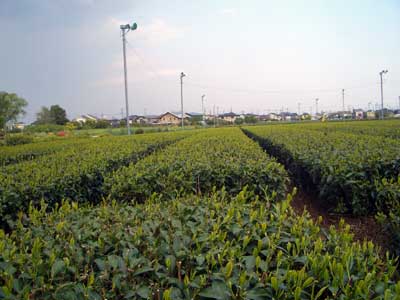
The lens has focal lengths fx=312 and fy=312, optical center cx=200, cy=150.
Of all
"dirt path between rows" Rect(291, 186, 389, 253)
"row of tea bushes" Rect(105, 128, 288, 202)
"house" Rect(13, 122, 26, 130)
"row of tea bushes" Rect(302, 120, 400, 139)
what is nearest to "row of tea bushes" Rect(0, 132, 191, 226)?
"row of tea bushes" Rect(105, 128, 288, 202)

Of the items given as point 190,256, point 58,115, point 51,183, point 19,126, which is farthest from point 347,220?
point 58,115

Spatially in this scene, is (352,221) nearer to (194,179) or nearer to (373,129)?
(194,179)

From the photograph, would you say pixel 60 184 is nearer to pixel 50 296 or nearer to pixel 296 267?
pixel 50 296

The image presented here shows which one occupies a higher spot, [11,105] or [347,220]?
[11,105]

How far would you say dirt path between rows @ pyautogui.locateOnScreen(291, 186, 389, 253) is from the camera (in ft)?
13.9

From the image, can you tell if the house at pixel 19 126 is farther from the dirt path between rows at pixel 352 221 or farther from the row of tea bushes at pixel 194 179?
the row of tea bushes at pixel 194 179

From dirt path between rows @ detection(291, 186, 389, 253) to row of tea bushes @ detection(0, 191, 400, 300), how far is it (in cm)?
235

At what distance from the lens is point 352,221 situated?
5.45m

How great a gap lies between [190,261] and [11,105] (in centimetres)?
6910

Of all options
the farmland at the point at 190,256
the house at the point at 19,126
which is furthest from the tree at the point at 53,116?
the farmland at the point at 190,256

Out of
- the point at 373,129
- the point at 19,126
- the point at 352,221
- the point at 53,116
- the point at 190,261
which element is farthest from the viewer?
the point at 53,116

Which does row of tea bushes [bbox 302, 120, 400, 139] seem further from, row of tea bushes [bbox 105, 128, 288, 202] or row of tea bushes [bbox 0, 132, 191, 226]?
row of tea bushes [bbox 0, 132, 191, 226]

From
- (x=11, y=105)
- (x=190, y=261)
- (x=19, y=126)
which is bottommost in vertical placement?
(x=190, y=261)

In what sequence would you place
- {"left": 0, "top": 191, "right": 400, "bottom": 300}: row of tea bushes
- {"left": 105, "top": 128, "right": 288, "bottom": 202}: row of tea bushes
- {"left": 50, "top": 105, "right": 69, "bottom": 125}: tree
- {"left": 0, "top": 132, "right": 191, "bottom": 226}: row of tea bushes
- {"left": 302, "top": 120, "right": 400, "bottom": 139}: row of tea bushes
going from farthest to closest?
{"left": 50, "top": 105, "right": 69, "bottom": 125}: tree
{"left": 302, "top": 120, "right": 400, "bottom": 139}: row of tea bushes
{"left": 0, "top": 132, "right": 191, "bottom": 226}: row of tea bushes
{"left": 105, "top": 128, "right": 288, "bottom": 202}: row of tea bushes
{"left": 0, "top": 191, "right": 400, "bottom": 300}: row of tea bushes
